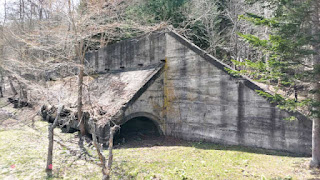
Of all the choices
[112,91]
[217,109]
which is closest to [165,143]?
[217,109]

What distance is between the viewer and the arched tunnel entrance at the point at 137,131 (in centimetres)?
1256

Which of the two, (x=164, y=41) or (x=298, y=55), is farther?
(x=164, y=41)

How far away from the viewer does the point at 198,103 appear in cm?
1162

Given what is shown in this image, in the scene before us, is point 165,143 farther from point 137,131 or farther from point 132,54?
point 132,54

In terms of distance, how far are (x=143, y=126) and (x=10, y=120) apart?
1238cm

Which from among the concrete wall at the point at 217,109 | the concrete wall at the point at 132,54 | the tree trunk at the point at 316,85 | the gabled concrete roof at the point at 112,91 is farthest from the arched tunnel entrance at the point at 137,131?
the tree trunk at the point at 316,85

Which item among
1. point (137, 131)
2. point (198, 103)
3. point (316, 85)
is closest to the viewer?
point (316, 85)

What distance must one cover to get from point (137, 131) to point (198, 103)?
5.15 metres

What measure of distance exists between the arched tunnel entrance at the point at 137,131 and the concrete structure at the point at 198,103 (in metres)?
1.12

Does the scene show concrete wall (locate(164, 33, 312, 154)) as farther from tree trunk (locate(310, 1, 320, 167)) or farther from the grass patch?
tree trunk (locate(310, 1, 320, 167))

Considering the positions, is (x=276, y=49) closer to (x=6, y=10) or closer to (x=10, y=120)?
(x=10, y=120)

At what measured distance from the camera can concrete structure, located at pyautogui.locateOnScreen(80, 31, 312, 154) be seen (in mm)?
8882

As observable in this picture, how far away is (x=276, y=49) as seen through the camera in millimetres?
5812

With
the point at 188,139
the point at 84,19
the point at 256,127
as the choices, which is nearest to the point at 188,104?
the point at 188,139
